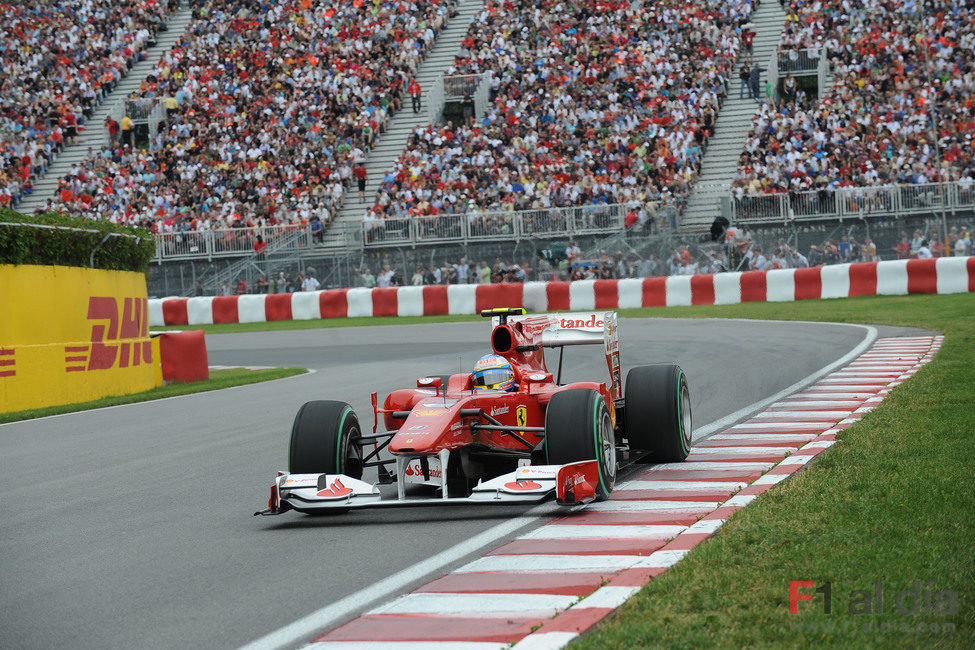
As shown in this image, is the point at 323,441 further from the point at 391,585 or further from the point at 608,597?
the point at 608,597

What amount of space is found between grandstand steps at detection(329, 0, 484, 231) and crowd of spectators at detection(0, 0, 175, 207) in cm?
1165

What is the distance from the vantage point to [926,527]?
595 centimetres

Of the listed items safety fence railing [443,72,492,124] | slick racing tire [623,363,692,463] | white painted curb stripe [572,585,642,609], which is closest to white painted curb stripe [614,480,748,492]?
slick racing tire [623,363,692,463]

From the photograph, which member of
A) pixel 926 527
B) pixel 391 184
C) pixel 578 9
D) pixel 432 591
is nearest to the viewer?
pixel 432 591

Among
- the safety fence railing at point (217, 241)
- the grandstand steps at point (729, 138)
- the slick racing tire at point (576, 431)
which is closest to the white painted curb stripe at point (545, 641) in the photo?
the slick racing tire at point (576, 431)

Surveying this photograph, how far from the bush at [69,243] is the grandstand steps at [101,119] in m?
22.5

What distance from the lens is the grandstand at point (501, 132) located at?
30.8 m

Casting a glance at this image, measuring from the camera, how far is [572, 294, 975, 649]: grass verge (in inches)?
177

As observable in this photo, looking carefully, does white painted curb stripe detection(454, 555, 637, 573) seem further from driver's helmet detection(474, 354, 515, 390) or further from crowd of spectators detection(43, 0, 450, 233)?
crowd of spectators detection(43, 0, 450, 233)

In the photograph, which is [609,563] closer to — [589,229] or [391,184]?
[589,229]

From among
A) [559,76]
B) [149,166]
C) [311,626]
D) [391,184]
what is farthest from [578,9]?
[311,626]

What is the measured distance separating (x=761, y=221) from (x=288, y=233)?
12.4 metres

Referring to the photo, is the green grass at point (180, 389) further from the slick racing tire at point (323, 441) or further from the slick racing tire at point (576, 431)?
the slick racing tire at point (576, 431)

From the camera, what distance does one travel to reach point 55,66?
45125 mm
